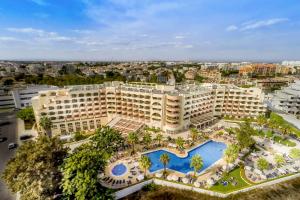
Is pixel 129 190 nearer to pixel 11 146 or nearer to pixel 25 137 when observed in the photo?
pixel 11 146

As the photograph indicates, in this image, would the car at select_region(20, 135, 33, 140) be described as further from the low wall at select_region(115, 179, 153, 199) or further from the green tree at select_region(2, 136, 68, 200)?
the low wall at select_region(115, 179, 153, 199)

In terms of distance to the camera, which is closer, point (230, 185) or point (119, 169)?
point (230, 185)

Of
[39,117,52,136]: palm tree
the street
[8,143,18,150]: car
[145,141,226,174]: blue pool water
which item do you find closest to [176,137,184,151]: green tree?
[145,141,226,174]: blue pool water

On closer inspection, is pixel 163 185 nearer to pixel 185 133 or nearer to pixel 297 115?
pixel 185 133

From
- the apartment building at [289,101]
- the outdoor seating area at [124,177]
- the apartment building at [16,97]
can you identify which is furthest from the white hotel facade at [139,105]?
the apartment building at [16,97]

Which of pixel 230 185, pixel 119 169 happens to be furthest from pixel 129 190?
pixel 230 185

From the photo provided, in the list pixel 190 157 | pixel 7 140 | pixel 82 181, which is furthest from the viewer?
pixel 7 140

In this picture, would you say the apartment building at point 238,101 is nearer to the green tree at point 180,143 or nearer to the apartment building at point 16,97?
the green tree at point 180,143
